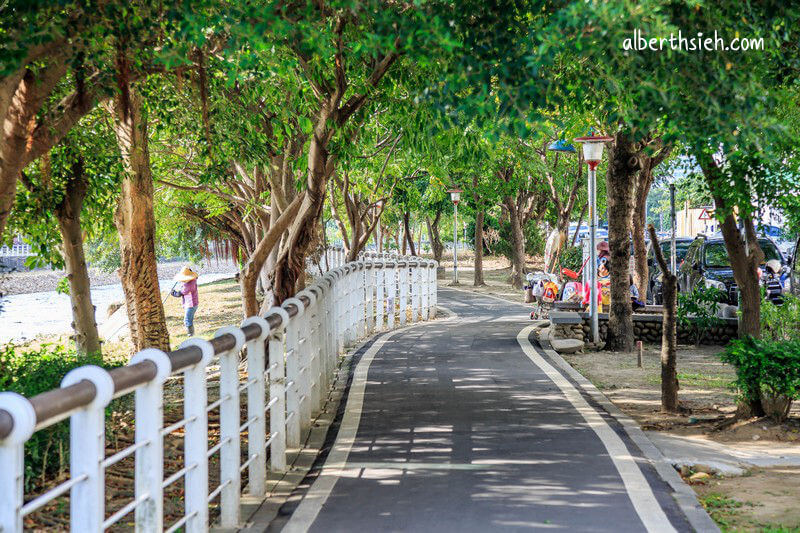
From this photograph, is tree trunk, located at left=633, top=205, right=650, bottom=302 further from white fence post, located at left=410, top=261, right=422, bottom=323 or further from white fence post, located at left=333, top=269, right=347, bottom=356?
white fence post, located at left=333, top=269, right=347, bottom=356

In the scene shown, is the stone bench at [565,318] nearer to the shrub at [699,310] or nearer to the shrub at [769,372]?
the shrub at [699,310]

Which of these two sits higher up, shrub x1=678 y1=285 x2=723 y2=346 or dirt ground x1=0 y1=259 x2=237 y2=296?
shrub x1=678 y1=285 x2=723 y2=346

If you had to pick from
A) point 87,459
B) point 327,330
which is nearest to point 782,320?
point 327,330

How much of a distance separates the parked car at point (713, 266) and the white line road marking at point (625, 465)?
9.92m

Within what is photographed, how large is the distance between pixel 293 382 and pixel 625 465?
9.01ft

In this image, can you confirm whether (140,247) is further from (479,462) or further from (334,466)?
(479,462)

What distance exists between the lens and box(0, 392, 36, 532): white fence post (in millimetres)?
2982

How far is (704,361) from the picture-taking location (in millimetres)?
15016

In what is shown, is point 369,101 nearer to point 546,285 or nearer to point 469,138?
point 469,138

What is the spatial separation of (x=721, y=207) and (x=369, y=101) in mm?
4710

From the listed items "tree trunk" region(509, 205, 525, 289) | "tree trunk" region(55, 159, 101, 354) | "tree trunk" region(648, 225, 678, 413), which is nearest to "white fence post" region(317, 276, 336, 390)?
"tree trunk" region(55, 159, 101, 354)

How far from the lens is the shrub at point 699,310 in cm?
1627

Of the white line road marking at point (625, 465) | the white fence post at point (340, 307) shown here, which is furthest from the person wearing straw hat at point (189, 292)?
the white line road marking at point (625, 465)

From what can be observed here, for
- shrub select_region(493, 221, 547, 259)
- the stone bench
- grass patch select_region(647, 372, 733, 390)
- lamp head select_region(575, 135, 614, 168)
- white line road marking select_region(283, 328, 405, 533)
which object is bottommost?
grass patch select_region(647, 372, 733, 390)
